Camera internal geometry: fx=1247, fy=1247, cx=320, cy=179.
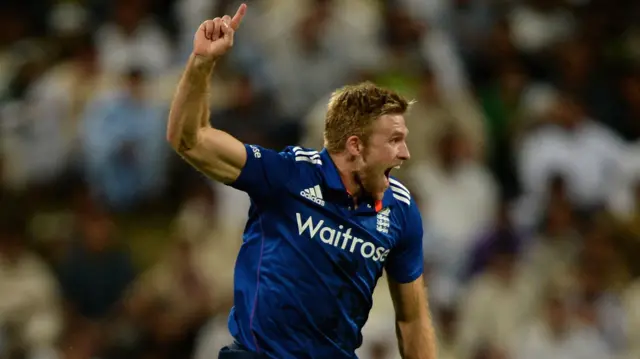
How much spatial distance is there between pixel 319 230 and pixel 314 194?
5.4 inches

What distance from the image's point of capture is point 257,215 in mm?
4734

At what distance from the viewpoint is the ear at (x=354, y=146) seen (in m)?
4.69

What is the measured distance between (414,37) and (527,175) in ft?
4.77

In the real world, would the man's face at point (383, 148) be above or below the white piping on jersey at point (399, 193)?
above

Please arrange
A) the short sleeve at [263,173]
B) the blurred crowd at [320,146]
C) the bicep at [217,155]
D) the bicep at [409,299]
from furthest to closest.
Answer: the blurred crowd at [320,146]
the bicep at [409,299]
the short sleeve at [263,173]
the bicep at [217,155]

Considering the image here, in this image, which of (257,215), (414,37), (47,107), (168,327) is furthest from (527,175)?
(257,215)

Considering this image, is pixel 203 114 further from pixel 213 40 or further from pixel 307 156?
pixel 307 156

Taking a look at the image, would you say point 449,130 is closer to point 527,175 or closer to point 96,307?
point 527,175

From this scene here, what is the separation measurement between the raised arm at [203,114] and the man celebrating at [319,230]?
16 millimetres

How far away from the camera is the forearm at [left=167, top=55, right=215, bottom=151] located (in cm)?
432

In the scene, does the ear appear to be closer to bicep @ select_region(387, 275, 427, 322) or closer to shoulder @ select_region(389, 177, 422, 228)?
shoulder @ select_region(389, 177, 422, 228)

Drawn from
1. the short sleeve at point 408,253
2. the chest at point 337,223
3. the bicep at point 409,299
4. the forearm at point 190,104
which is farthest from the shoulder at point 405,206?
the forearm at point 190,104

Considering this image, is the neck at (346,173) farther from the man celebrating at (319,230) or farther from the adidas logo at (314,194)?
the adidas logo at (314,194)

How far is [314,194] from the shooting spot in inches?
185
